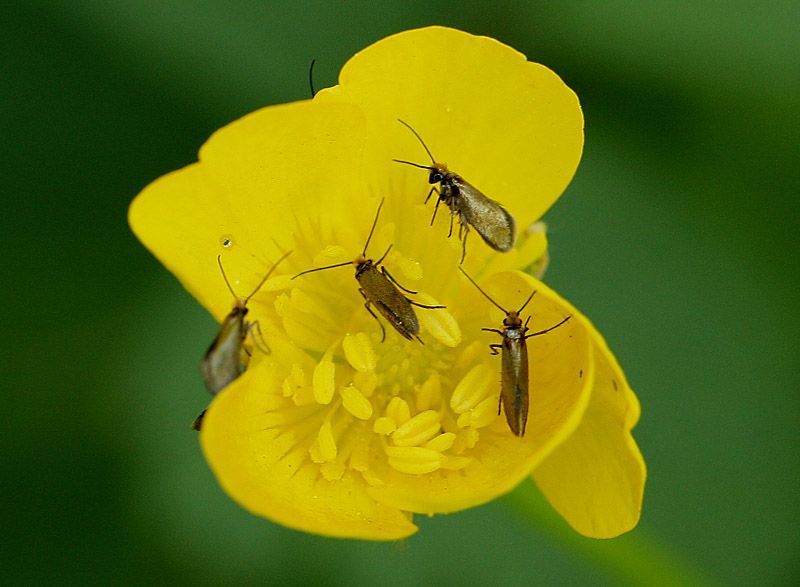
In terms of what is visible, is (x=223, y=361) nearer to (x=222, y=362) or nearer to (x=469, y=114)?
(x=222, y=362)

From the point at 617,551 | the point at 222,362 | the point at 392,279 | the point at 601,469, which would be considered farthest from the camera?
the point at 617,551

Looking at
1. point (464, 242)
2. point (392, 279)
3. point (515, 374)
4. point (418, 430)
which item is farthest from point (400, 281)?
point (515, 374)

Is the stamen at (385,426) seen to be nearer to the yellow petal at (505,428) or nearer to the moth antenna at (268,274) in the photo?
the yellow petal at (505,428)

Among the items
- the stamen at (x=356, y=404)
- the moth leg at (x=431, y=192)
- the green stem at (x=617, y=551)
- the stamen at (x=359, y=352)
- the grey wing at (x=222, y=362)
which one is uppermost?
the moth leg at (x=431, y=192)

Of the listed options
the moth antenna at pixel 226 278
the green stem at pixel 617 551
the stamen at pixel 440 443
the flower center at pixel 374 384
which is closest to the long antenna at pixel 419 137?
the flower center at pixel 374 384

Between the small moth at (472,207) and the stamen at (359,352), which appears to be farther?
the stamen at (359,352)
